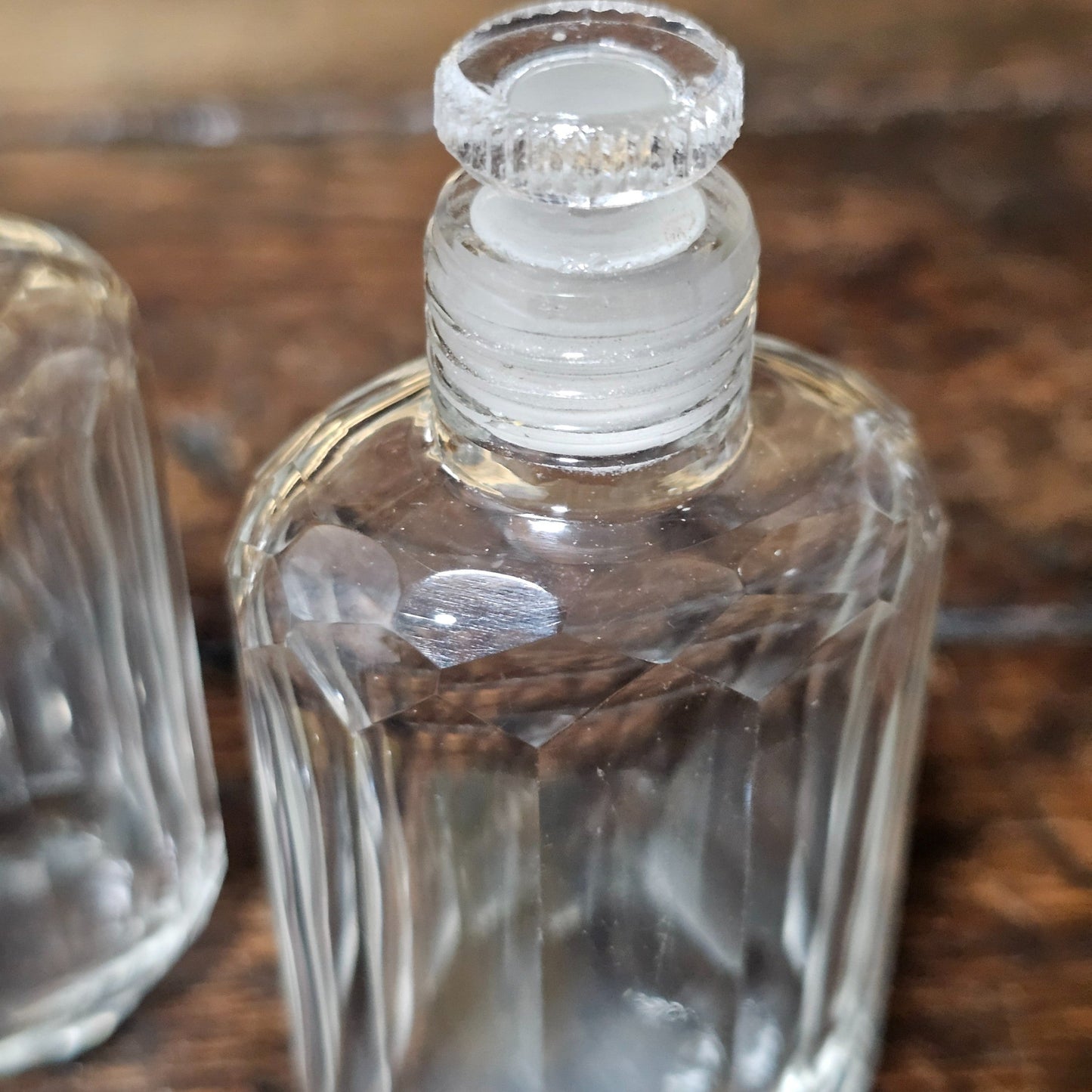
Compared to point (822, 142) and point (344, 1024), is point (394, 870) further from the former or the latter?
point (822, 142)

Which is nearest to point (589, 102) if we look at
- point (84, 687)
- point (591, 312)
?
point (591, 312)

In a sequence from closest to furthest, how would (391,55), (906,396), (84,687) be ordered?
(84,687)
(906,396)
(391,55)

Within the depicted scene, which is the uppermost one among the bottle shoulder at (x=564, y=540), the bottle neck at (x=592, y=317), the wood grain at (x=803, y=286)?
the bottle neck at (x=592, y=317)

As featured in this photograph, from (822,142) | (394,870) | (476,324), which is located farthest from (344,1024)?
(822,142)

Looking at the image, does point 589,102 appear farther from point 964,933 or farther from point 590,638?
point 964,933

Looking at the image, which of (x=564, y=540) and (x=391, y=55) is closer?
(x=564, y=540)

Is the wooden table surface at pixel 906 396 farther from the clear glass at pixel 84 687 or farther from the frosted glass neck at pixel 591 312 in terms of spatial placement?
the frosted glass neck at pixel 591 312

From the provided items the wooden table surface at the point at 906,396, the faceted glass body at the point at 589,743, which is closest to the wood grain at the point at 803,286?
the wooden table surface at the point at 906,396
